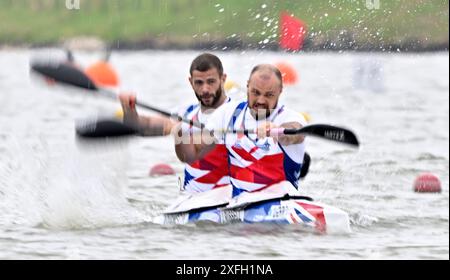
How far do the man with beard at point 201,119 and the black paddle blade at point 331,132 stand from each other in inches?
37.6

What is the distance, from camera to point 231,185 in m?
13.4

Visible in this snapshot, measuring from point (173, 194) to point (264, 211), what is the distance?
151 inches

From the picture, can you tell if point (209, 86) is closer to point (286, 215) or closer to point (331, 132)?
point (331, 132)

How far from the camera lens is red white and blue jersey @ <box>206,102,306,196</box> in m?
13.0

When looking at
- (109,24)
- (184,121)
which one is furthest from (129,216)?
(109,24)

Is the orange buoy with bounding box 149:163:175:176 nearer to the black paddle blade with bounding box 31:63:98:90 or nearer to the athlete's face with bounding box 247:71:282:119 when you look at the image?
the black paddle blade with bounding box 31:63:98:90

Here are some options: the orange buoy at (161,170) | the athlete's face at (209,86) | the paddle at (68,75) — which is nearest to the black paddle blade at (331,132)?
the athlete's face at (209,86)

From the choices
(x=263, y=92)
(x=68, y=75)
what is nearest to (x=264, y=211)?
(x=263, y=92)

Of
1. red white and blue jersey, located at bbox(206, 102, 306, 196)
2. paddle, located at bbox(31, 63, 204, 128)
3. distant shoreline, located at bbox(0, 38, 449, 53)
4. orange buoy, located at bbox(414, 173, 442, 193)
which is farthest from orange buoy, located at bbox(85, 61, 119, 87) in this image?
distant shoreline, located at bbox(0, 38, 449, 53)

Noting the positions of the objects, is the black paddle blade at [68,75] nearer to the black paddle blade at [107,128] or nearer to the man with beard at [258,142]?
the black paddle blade at [107,128]

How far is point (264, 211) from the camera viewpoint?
43.0 feet

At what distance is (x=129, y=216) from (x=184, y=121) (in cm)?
198

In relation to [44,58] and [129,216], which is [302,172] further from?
[44,58]

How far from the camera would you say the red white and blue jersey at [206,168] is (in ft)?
43.7
